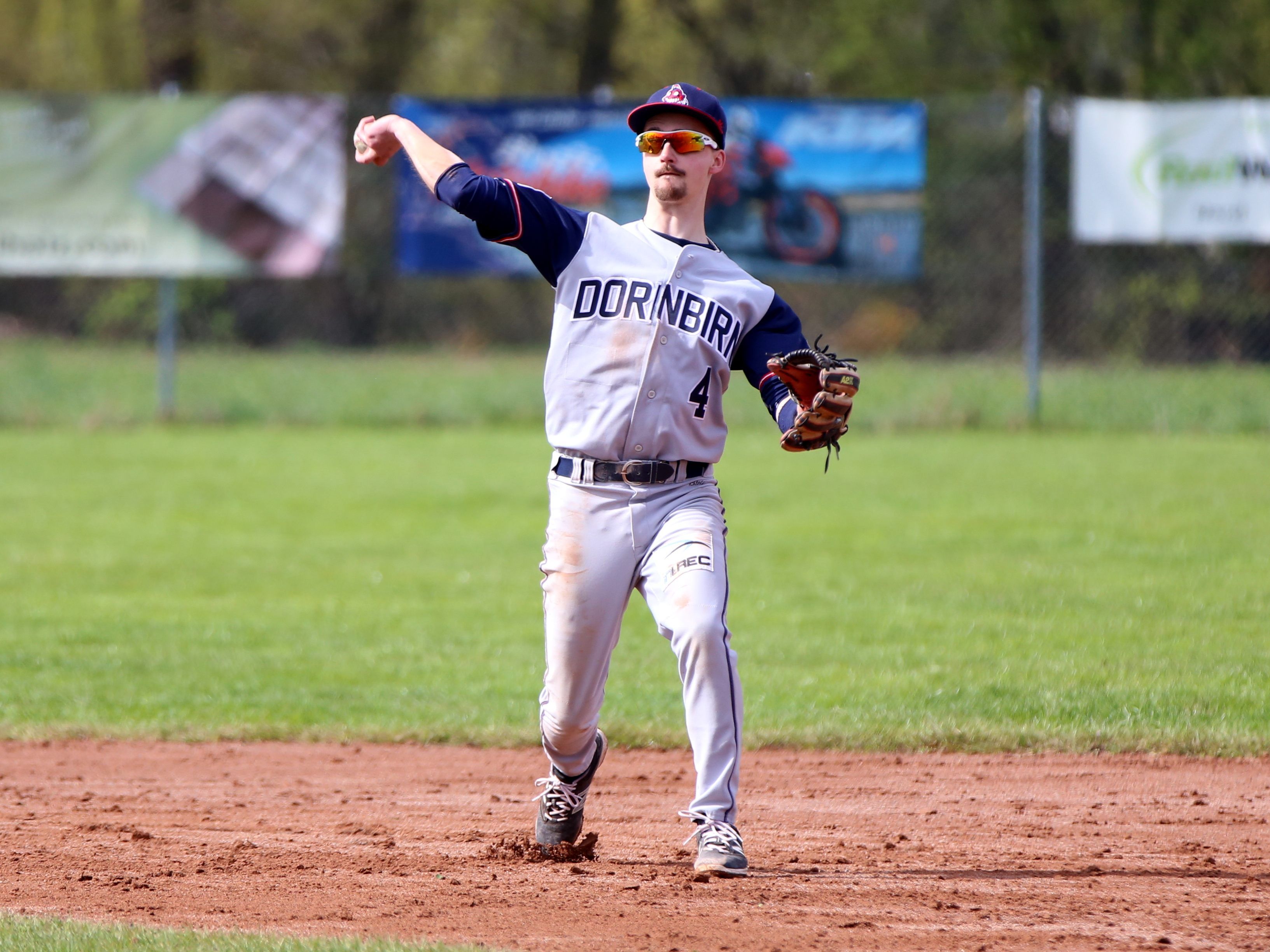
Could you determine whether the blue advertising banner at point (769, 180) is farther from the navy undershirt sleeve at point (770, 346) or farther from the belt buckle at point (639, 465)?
the belt buckle at point (639, 465)

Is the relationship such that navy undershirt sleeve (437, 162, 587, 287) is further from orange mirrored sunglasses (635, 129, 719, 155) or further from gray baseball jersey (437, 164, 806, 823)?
orange mirrored sunglasses (635, 129, 719, 155)

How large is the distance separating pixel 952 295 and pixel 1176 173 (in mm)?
5637

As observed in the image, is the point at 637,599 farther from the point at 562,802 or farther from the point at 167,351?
the point at 167,351

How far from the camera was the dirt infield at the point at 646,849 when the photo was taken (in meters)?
3.70

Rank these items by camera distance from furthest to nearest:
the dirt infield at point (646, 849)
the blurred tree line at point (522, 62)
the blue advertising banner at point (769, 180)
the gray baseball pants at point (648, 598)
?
the blurred tree line at point (522, 62) → the blue advertising banner at point (769, 180) → the gray baseball pants at point (648, 598) → the dirt infield at point (646, 849)

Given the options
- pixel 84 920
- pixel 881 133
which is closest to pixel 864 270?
pixel 881 133

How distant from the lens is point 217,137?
47.3 feet

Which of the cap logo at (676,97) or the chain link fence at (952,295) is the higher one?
the chain link fence at (952,295)

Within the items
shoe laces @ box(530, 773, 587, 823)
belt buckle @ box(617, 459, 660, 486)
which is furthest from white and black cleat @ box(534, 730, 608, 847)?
belt buckle @ box(617, 459, 660, 486)

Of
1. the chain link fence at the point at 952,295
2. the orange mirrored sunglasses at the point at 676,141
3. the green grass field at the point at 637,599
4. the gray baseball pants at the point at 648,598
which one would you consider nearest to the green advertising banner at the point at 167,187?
the chain link fence at the point at 952,295

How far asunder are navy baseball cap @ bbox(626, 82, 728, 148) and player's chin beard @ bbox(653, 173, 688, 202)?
0.49 feet

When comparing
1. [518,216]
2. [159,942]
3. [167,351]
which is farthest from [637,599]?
[167,351]

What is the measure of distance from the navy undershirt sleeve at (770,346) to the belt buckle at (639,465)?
1.18ft

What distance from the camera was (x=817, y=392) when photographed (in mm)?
3961
